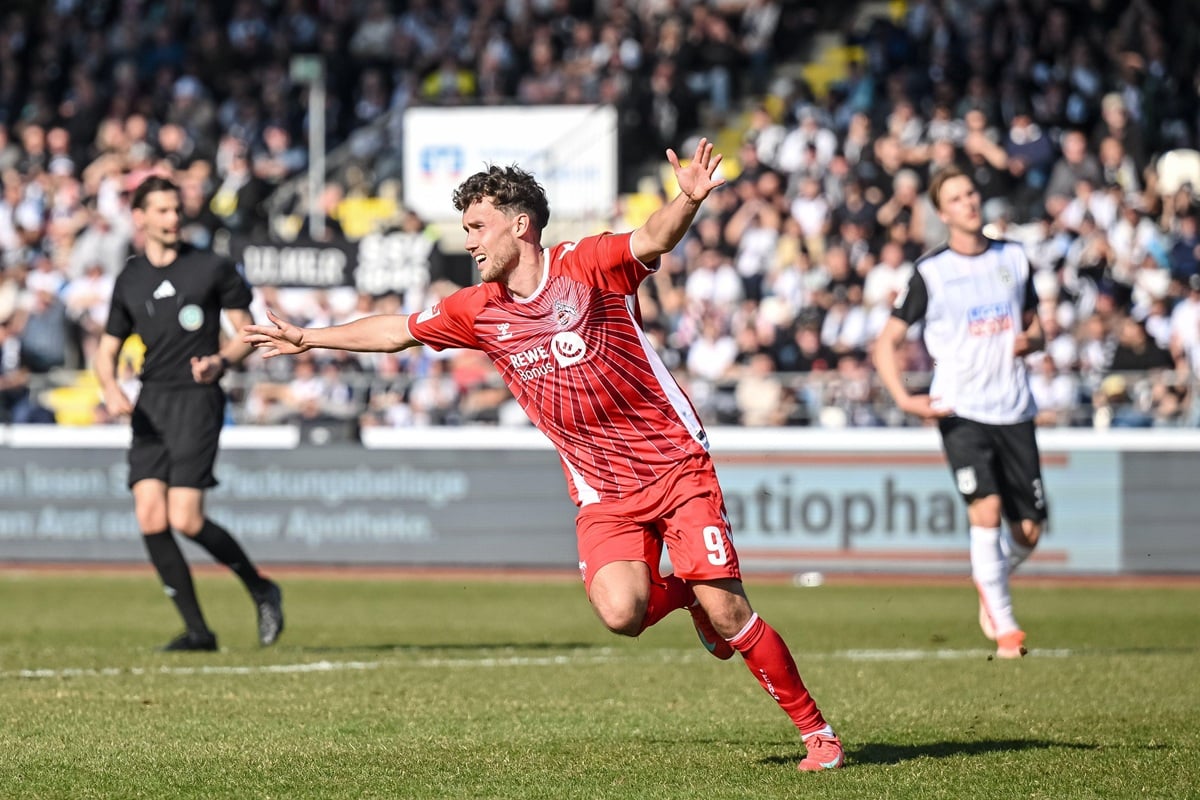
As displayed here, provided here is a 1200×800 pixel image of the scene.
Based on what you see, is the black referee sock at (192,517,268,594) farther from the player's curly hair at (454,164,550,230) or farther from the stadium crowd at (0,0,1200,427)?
the stadium crowd at (0,0,1200,427)

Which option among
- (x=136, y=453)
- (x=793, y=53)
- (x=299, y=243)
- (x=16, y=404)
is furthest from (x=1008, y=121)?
(x=136, y=453)

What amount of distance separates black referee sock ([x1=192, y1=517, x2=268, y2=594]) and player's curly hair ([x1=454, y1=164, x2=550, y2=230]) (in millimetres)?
4288

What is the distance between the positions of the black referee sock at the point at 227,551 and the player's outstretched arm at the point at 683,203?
492 centimetres

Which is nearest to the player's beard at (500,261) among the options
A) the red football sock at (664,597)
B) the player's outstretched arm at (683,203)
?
the player's outstretched arm at (683,203)

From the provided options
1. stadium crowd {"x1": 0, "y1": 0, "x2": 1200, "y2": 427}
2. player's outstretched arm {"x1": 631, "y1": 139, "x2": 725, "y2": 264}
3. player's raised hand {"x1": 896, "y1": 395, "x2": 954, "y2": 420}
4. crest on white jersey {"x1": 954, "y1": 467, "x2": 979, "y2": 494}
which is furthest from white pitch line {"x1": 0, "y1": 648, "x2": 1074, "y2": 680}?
stadium crowd {"x1": 0, "y1": 0, "x2": 1200, "y2": 427}

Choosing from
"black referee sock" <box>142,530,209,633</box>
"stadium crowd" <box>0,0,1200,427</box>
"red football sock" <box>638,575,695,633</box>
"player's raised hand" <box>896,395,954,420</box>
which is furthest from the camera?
"stadium crowd" <box>0,0,1200,427</box>

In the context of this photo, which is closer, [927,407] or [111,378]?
[927,407]

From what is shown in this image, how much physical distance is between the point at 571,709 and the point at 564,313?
230 cm

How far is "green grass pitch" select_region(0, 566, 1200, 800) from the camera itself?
637cm

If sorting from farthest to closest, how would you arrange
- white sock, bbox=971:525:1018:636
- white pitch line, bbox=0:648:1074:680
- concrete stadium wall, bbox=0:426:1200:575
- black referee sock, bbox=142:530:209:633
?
concrete stadium wall, bbox=0:426:1200:575, black referee sock, bbox=142:530:209:633, white sock, bbox=971:525:1018:636, white pitch line, bbox=0:648:1074:680

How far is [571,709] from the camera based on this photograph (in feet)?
27.0

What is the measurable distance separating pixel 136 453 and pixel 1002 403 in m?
4.93

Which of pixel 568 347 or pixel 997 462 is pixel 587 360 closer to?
pixel 568 347

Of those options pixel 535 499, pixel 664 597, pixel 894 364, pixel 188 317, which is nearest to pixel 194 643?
pixel 188 317
